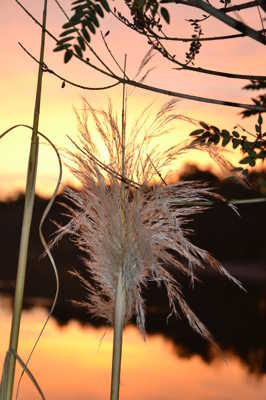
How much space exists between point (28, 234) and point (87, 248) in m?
0.35

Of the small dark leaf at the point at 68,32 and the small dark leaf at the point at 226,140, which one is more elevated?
the small dark leaf at the point at 68,32

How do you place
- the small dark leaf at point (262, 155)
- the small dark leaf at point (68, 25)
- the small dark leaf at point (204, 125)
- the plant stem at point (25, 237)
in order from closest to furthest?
1. the small dark leaf at point (68, 25)
2. the plant stem at point (25, 237)
3. the small dark leaf at point (262, 155)
4. the small dark leaf at point (204, 125)

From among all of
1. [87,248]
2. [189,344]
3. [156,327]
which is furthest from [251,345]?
[87,248]

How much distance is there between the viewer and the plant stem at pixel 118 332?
1666 millimetres

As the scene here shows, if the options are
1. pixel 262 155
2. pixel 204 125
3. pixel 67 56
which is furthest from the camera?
pixel 204 125

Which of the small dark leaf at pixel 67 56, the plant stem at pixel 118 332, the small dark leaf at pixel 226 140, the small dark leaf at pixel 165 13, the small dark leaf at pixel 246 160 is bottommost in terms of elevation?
the plant stem at pixel 118 332

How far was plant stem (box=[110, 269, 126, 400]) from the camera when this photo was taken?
167 centimetres

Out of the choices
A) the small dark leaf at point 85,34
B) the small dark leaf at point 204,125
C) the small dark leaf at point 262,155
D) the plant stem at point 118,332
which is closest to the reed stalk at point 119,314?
the plant stem at point 118,332

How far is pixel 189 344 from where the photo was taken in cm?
889

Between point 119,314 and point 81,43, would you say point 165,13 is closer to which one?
point 81,43

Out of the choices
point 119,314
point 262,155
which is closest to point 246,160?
point 262,155

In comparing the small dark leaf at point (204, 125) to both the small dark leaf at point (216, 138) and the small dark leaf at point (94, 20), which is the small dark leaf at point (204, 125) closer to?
the small dark leaf at point (216, 138)

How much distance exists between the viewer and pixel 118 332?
170 centimetres

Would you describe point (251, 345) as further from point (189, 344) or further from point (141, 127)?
point (141, 127)
